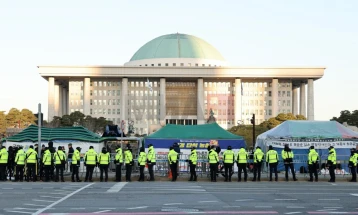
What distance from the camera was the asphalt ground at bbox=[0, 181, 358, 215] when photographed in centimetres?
1641

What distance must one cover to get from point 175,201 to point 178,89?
506 ft

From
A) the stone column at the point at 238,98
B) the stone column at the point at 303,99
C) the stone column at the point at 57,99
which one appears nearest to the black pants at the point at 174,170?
the stone column at the point at 57,99

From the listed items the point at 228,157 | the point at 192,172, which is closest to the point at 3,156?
the point at 192,172

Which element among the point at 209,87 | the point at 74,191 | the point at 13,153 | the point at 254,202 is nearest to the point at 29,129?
the point at 13,153

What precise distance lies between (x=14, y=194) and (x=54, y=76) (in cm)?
14213

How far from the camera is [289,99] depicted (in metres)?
176

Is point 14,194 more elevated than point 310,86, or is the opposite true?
point 310,86

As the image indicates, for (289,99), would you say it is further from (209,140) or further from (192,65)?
(209,140)

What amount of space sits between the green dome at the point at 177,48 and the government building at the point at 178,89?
29 cm

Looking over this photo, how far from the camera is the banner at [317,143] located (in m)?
36.7

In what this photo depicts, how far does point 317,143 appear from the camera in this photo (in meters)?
36.7

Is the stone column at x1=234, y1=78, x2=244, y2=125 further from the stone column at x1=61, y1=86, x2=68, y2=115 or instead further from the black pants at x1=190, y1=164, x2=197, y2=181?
the black pants at x1=190, y1=164, x2=197, y2=181

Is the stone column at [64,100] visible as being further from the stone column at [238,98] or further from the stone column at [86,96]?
the stone column at [238,98]

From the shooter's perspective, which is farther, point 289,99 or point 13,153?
point 289,99
